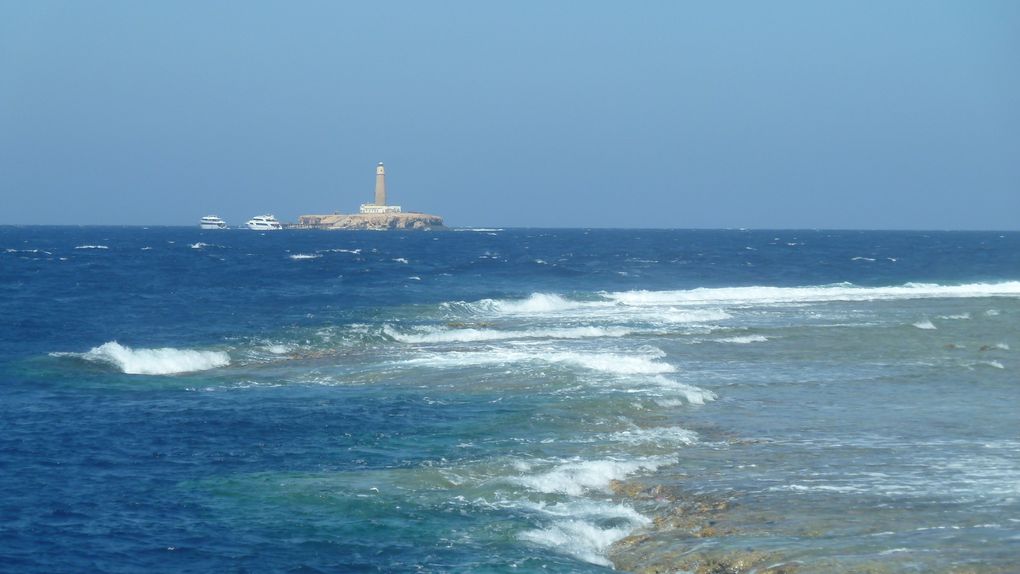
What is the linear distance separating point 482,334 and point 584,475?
18441 millimetres

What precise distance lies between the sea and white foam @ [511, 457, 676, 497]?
54mm

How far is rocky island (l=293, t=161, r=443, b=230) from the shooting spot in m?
172

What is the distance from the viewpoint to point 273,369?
26328mm

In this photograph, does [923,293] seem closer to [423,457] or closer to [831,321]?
[831,321]

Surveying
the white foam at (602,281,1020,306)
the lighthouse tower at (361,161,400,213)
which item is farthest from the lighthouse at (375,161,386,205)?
the white foam at (602,281,1020,306)

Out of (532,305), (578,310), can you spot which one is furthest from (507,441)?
(532,305)

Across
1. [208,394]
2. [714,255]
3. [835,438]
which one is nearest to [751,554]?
Result: [835,438]

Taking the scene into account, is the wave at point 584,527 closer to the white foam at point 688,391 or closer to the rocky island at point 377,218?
the white foam at point 688,391

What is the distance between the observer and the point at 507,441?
17531 millimetres

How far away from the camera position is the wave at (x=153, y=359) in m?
26.5

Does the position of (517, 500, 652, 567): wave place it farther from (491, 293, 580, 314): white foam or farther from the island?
the island

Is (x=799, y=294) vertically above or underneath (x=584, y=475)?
above

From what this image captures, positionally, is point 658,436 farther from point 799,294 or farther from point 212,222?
point 212,222

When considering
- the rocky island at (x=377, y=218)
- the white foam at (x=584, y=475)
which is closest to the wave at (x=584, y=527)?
the white foam at (x=584, y=475)
